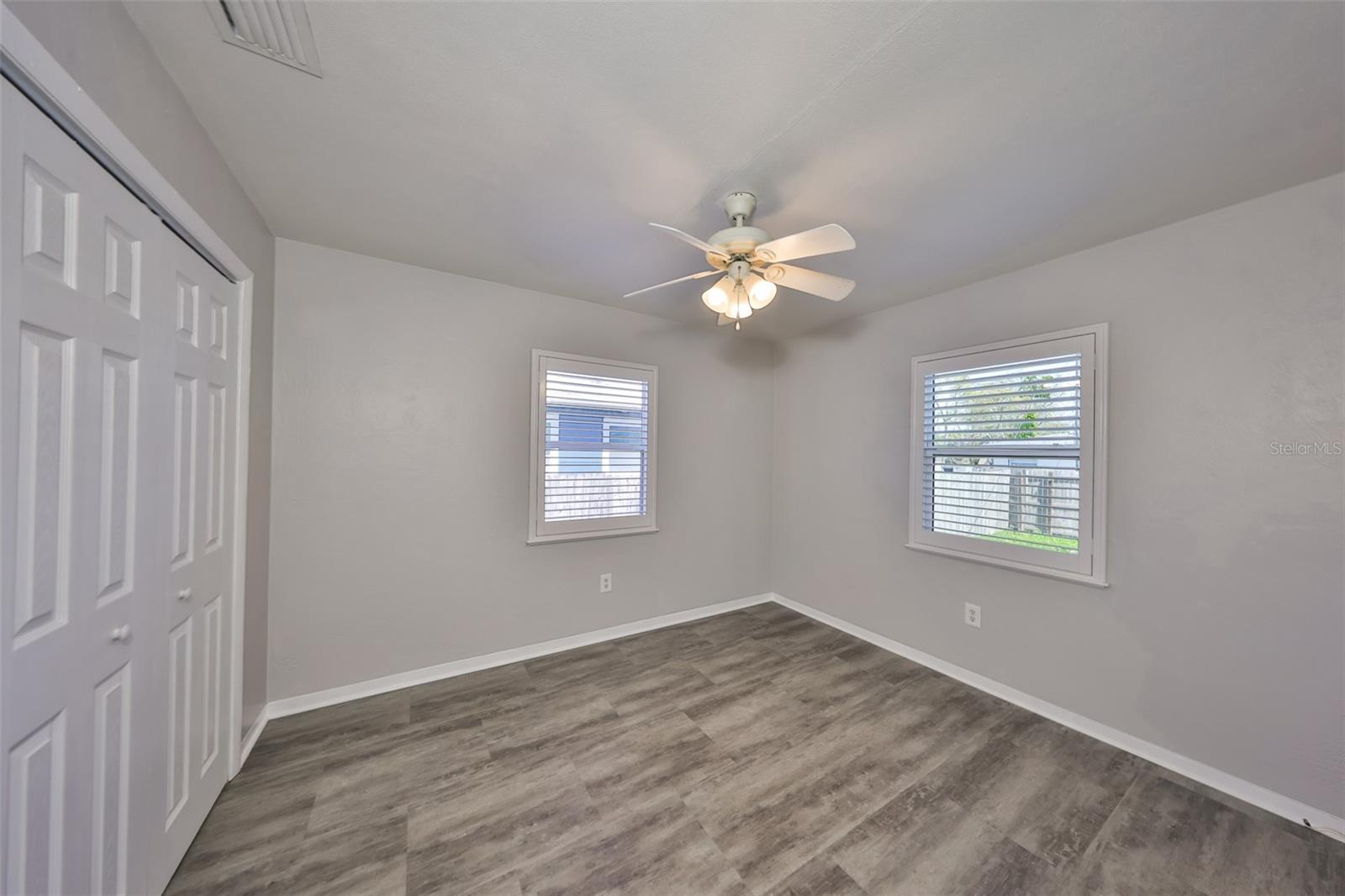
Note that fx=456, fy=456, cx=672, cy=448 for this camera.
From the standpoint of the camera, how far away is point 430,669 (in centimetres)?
279

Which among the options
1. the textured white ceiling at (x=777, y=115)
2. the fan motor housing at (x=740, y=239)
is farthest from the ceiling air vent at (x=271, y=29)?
the fan motor housing at (x=740, y=239)

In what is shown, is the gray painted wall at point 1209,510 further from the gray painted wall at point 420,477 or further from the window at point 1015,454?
the gray painted wall at point 420,477

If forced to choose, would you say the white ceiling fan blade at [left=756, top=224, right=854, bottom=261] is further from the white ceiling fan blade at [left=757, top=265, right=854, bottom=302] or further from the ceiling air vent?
the ceiling air vent

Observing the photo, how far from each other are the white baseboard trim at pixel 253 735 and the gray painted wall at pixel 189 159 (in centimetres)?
5

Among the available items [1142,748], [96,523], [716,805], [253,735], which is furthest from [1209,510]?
[253,735]

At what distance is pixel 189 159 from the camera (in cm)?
150

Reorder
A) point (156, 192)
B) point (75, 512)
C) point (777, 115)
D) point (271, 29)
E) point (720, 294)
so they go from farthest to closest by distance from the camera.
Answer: point (720, 294)
point (777, 115)
point (156, 192)
point (271, 29)
point (75, 512)

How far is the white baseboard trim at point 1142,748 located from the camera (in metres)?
1.81

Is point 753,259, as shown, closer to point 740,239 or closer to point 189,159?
point 740,239

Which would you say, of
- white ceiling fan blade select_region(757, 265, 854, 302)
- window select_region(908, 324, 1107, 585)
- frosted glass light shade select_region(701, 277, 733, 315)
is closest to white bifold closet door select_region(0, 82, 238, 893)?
frosted glass light shade select_region(701, 277, 733, 315)

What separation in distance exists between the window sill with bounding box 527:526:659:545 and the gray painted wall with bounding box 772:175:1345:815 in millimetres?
2149

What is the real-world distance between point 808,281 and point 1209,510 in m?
2.06

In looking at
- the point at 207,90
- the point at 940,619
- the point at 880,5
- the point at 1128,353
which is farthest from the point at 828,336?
the point at 207,90

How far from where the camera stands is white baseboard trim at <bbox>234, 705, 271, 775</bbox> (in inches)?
79.4
